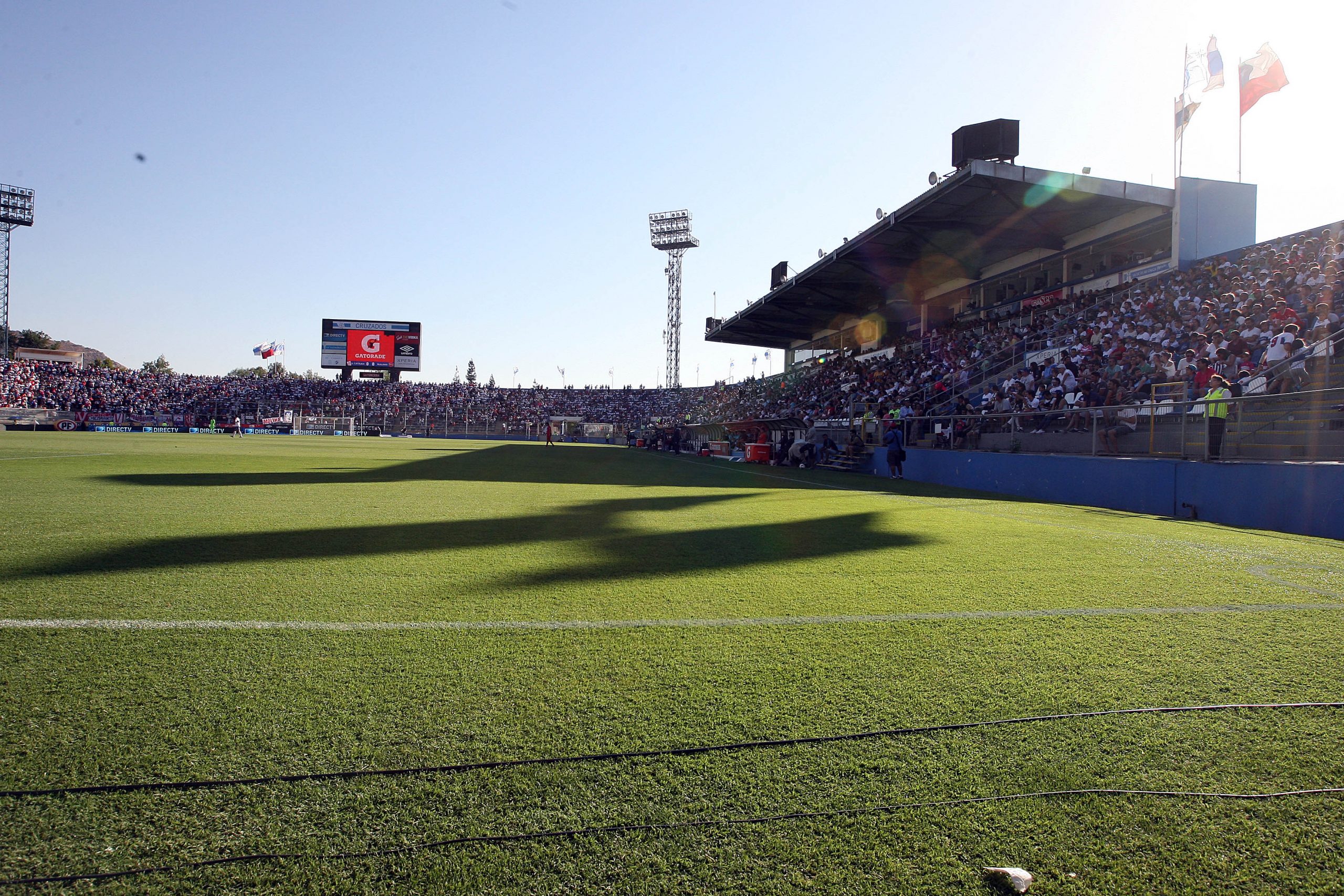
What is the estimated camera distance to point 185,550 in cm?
569

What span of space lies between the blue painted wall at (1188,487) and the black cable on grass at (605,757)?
893cm

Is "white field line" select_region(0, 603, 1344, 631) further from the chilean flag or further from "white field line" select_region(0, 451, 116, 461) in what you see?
the chilean flag

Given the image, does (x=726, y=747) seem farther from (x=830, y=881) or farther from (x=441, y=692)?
(x=441, y=692)

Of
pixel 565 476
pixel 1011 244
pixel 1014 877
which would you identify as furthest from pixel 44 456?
pixel 1011 244

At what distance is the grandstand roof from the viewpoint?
70.4ft

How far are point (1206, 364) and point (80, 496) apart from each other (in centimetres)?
1958

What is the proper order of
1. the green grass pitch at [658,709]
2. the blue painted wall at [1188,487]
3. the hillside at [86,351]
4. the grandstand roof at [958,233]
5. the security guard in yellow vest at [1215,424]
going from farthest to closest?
the hillside at [86,351] → the grandstand roof at [958,233] → the security guard in yellow vest at [1215,424] → the blue painted wall at [1188,487] → the green grass pitch at [658,709]

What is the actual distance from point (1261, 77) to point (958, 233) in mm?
9589

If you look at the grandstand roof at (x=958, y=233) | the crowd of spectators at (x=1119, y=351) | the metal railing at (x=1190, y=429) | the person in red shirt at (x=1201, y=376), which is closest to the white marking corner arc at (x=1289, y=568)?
the metal railing at (x=1190, y=429)

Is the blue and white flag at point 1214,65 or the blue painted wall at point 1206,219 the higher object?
the blue and white flag at point 1214,65

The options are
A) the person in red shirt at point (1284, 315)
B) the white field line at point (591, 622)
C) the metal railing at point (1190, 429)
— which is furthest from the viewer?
the person in red shirt at point (1284, 315)

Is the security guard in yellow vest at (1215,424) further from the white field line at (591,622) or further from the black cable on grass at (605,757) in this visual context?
the black cable on grass at (605,757)

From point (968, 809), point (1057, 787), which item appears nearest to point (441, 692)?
point (968, 809)

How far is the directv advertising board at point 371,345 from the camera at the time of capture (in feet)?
212
